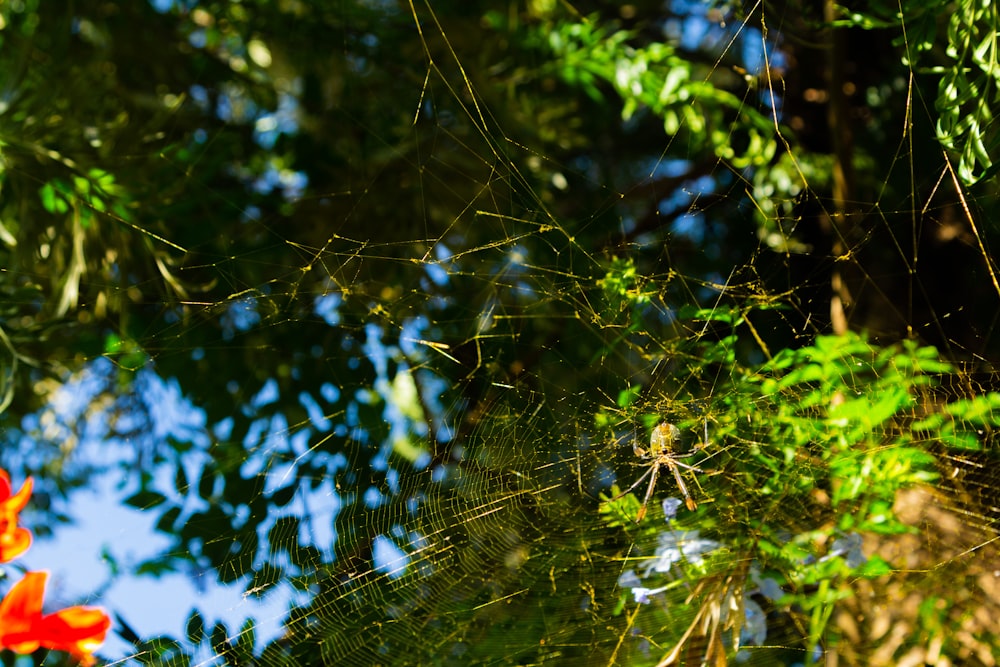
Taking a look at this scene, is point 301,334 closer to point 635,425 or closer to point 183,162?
point 183,162

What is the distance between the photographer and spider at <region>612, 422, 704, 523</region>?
0.67m

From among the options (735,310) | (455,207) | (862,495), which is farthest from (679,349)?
(455,207)

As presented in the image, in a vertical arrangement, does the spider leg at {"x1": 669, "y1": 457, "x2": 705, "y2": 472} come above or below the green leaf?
above

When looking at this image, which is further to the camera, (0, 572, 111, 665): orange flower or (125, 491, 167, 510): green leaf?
(125, 491, 167, 510): green leaf

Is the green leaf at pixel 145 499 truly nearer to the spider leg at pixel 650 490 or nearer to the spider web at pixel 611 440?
the spider web at pixel 611 440

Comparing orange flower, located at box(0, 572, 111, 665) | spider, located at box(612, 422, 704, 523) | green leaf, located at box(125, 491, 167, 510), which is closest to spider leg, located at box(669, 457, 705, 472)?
spider, located at box(612, 422, 704, 523)

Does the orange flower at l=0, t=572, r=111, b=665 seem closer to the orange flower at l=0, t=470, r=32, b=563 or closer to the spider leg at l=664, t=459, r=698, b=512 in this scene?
the orange flower at l=0, t=470, r=32, b=563

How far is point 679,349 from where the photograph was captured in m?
0.73

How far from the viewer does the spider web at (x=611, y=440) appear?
65cm

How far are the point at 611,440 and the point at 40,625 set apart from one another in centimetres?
48

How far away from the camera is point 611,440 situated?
72 cm

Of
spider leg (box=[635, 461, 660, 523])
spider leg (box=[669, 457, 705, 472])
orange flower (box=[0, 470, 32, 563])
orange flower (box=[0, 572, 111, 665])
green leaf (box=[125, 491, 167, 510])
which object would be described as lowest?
green leaf (box=[125, 491, 167, 510])

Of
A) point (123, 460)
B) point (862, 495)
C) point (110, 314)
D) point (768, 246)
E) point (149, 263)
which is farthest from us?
point (123, 460)

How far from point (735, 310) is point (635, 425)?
0.14 meters
